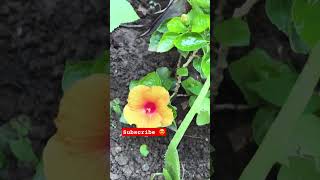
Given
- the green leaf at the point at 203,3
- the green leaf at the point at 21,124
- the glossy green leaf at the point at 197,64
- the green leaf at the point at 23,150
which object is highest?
the green leaf at the point at 203,3

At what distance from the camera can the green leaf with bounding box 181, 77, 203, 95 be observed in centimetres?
216

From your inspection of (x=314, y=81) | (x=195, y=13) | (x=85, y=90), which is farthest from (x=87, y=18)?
(x=314, y=81)

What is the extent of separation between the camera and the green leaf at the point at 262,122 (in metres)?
2.40

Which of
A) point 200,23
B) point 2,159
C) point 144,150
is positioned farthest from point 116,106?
point 2,159

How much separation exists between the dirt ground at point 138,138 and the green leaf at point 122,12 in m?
0.03

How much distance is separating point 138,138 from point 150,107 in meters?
0.12

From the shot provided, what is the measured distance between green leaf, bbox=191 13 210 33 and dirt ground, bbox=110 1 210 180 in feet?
0.39

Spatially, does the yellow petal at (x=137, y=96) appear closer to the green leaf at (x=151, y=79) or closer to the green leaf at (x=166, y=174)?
the green leaf at (x=151, y=79)

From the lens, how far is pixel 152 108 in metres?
2.18

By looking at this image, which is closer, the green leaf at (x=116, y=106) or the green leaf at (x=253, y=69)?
the green leaf at (x=116, y=106)

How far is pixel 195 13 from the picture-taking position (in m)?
2.14

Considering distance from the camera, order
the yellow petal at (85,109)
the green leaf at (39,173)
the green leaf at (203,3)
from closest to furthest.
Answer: the green leaf at (203,3) < the yellow petal at (85,109) < the green leaf at (39,173)

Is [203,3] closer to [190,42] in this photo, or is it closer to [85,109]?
[190,42]

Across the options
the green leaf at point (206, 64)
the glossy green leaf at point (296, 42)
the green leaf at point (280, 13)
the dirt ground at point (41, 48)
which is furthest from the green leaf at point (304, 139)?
the dirt ground at point (41, 48)
